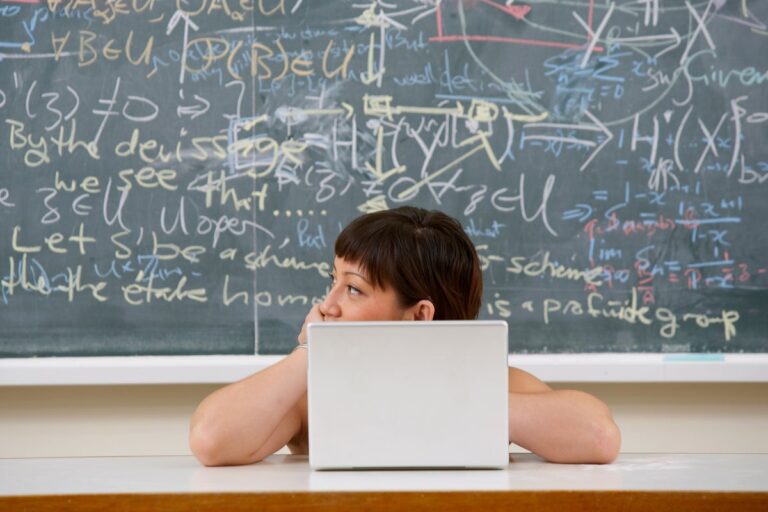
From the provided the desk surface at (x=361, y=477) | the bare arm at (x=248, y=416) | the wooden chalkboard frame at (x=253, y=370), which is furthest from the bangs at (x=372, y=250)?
the wooden chalkboard frame at (x=253, y=370)

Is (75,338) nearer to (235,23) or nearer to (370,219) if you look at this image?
(235,23)

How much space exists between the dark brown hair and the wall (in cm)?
119

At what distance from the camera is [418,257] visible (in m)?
1.93

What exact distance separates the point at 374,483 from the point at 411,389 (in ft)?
0.47

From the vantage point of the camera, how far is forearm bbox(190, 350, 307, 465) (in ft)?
5.43

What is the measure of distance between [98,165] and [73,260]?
28 cm

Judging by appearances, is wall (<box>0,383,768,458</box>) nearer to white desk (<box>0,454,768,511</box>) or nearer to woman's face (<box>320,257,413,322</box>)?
woman's face (<box>320,257,413,322</box>)

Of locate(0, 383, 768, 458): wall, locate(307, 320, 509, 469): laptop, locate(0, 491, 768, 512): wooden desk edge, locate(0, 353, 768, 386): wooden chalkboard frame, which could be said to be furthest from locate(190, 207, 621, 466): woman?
locate(0, 383, 768, 458): wall

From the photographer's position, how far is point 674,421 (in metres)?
3.06

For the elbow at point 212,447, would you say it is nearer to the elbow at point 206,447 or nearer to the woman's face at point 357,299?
the elbow at point 206,447

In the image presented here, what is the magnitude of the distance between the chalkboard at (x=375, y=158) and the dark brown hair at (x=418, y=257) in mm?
1103

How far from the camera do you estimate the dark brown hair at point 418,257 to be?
1.90m

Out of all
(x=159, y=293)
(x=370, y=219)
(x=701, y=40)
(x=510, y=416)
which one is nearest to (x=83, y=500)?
(x=510, y=416)

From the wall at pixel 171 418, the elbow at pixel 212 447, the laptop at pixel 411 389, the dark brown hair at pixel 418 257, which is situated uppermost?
the dark brown hair at pixel 418 257
